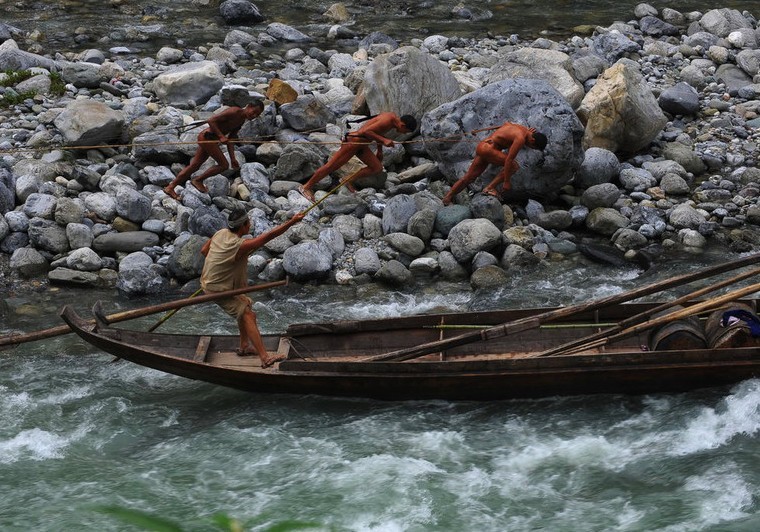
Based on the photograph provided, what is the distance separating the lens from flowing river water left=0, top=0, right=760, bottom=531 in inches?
307

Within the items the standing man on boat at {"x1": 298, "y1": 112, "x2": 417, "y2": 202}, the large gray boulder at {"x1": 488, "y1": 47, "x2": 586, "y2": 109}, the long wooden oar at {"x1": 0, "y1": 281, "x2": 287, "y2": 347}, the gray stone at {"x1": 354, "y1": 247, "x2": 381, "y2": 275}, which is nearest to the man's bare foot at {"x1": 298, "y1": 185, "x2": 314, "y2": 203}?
the standing man on boat at {"x1": 298, "y1": 112, "x2": 417, "y2": 202}

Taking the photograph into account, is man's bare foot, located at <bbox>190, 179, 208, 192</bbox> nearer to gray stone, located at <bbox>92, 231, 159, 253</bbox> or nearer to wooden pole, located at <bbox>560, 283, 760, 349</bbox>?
gray stone, located at <bbox>92, 231, 159, 253</bbox>

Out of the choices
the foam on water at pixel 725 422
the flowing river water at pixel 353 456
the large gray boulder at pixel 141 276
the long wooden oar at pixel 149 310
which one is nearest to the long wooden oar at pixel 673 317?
the flowing river water at pixel 353 456

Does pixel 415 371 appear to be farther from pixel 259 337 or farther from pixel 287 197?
pixel 287 197

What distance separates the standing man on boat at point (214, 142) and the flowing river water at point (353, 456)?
2.81m

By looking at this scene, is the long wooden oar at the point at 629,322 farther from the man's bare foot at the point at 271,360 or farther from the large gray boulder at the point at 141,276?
the large gray boulder at the point at 141,276

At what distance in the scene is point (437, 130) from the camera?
14133 mm

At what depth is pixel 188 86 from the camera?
16.3 meters

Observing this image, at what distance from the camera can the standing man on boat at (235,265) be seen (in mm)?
8945

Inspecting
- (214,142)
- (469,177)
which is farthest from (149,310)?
(469,177)

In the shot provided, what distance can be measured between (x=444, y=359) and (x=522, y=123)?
5325 millimetres

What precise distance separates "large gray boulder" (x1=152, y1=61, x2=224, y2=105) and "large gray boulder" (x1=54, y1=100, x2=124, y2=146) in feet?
5.63

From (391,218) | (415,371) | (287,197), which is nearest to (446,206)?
(391,218)

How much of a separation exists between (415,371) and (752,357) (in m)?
3.05
